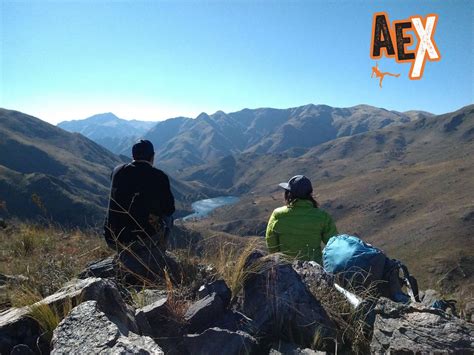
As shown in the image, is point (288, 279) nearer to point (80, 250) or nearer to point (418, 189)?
point (80, 250)

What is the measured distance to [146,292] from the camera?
425 centimetres

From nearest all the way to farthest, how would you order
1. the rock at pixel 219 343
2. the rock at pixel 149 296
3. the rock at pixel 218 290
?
1. the rock at pixel 219 343
2. the rock at pixel 218 290
3. the rock at pixel 149 296

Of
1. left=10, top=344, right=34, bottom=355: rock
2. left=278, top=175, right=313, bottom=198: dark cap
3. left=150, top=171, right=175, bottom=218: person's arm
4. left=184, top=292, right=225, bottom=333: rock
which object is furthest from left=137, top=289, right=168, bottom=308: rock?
left=278, top=175, right=313, bottom=198: dark cap

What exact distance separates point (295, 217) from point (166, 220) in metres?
2.17

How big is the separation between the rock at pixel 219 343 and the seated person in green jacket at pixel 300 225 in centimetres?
319

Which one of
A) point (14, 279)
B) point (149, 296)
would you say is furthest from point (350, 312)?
point (14, 279)

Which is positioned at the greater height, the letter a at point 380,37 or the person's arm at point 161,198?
the letter a at point 380,37

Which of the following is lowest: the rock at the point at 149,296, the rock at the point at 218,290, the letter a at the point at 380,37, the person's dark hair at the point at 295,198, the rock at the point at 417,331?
the rock at the point at 417,331

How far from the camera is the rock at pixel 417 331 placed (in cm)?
306

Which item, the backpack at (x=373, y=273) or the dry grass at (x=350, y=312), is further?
the backpack at (x=373, y=273)

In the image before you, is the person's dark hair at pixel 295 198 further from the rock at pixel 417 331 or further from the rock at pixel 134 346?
the rock at pixel 134 346

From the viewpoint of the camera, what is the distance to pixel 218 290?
3.92 meters

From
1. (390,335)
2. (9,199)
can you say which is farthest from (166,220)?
(9,199)

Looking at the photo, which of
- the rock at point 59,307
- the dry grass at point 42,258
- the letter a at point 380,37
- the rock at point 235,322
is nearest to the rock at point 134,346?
the rock at point 59,307
